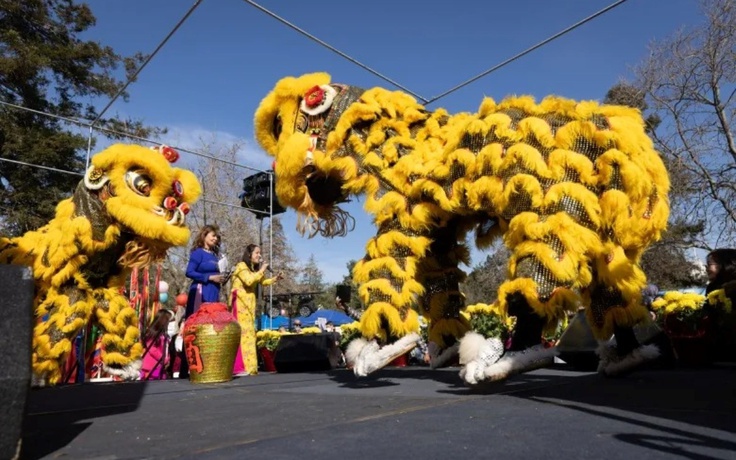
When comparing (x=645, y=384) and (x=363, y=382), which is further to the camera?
(x=363, y=382)

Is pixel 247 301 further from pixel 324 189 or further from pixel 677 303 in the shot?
pixel 677 303

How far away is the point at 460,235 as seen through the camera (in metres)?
3.92

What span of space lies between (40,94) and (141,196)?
12.1 meters

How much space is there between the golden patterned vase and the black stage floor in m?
1.00

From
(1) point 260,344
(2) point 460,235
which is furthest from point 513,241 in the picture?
(1) point 260,344

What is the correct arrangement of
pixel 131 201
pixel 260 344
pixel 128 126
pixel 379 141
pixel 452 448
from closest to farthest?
pixel 452 448 < pixel 379 141 < pixel 131 201 < pixel 260 344 < pixel 128 126

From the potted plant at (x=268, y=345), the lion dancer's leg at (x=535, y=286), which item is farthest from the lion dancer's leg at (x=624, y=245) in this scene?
the potted plant at (x=268, y=345)

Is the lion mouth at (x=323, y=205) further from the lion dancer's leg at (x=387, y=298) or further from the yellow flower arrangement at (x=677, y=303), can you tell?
the yellow flower arrangement at (x=677, y=303)

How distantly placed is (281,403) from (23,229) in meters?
12.9

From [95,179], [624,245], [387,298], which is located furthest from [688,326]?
[95,179]

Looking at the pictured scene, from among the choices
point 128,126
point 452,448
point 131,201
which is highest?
point 128,126

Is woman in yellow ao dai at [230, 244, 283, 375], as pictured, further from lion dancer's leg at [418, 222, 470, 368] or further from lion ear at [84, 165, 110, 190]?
lion dancer's leg at [418, 222, 470, 368]

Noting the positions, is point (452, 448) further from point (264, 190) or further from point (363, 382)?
point (264, 190)

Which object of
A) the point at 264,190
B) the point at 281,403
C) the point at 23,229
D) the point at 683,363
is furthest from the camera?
the point at 23,229
